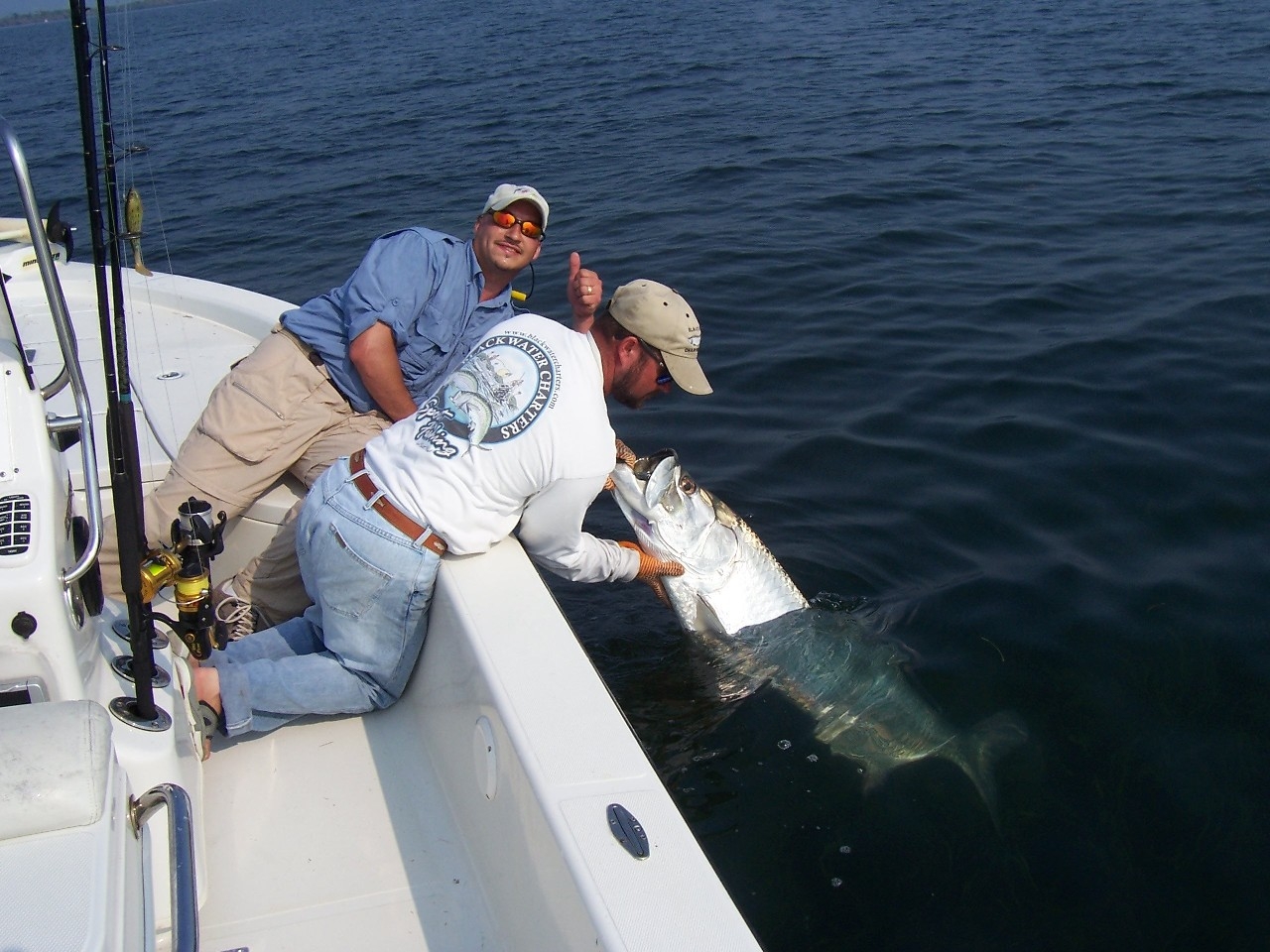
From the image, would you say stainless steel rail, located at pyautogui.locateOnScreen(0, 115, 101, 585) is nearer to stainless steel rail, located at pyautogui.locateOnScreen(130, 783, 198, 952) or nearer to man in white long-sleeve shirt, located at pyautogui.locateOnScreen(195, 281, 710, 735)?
stainless steel rail, located at pyautogui.locateOnScreen(130, 783, 198, 952)

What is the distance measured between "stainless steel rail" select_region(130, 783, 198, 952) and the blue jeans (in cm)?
83

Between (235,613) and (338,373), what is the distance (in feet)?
3.09

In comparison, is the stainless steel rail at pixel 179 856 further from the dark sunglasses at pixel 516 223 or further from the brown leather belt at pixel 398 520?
the dark sunglasses at pixel 516 223

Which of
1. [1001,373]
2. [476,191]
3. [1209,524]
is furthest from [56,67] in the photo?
[1209,524]

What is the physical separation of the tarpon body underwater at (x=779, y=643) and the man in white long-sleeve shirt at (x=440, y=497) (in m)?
1.01

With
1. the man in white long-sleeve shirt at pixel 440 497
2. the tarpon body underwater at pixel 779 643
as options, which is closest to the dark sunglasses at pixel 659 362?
the man in white long-sleeve shirt at pixel 440 497

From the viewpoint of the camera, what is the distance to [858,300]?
8.48 m

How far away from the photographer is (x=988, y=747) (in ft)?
13.0

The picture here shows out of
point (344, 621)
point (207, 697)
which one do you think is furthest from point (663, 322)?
point (207, 697)

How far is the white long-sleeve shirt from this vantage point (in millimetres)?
2863

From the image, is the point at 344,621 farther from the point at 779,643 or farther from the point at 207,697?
the point at 779,643

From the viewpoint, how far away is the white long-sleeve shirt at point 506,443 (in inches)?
113

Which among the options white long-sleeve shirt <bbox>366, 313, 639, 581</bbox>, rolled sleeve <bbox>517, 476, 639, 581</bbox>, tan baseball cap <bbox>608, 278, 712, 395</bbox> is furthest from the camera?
tan baseball cap <bbox>608, 278, 712, 395</bbox>

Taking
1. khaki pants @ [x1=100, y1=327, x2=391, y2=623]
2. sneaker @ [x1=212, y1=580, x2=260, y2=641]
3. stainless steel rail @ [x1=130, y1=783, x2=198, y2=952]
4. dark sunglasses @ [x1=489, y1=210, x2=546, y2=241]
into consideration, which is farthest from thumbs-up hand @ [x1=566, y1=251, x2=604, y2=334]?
stainless steel rail @ [x1=130, y1=783, x2=198, y2=952]
